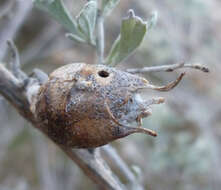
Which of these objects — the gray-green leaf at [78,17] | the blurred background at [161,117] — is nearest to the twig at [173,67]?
the gray-green leaf at [78,17]

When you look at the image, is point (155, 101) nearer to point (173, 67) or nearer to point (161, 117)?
point (173, 67)

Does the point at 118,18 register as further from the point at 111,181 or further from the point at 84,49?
the point at 111,181

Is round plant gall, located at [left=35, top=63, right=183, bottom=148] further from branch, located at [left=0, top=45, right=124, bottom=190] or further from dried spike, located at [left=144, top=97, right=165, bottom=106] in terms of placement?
branch, located at [left=0, top=45, right=124, bottom=190]

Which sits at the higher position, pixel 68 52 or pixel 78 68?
pixel 78 68

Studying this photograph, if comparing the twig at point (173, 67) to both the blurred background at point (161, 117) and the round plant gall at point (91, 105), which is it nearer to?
the round plant gall at point (91, 105)

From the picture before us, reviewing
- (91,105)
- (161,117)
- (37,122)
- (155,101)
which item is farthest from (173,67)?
(161,117)

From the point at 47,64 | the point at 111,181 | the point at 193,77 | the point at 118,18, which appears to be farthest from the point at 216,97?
the point at 111,181
